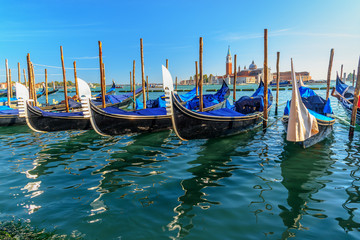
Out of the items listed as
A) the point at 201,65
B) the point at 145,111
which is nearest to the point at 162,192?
the point at 145,111

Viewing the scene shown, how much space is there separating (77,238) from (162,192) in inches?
64.0

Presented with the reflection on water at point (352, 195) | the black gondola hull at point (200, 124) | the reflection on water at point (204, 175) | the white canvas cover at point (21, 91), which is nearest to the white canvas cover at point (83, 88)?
the white canvas cover at point (21, 91)

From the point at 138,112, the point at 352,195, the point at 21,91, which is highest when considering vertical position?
the point at 21,91

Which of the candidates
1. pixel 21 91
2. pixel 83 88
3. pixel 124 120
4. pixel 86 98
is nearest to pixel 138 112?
pixel 124 120

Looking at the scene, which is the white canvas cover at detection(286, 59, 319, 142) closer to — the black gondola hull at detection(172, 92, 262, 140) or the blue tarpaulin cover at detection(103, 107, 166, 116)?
the black gondola hull at detection(172, 92, 262, 140)

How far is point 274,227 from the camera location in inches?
125

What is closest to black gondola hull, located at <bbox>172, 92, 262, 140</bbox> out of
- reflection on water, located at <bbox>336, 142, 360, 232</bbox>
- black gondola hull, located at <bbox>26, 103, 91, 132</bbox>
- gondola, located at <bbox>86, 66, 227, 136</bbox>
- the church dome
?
gondola, located at <bbox>86, 66, 227, 136</bbox>

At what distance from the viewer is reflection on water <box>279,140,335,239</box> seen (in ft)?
11.3

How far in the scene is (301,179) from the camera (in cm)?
481

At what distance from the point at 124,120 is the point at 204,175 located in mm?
→ 4533

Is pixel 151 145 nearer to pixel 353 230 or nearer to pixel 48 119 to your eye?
pixel 48 119

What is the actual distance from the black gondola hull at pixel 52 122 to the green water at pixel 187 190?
214 cm

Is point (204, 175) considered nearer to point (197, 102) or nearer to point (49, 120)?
point (197, 102)

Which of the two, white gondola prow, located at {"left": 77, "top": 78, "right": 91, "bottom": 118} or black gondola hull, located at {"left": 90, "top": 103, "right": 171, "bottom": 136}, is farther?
black gondola hull, located at {"left": 90, "top": 103, "right": 171, "bottom": 136}
